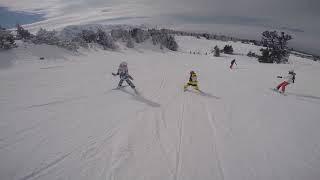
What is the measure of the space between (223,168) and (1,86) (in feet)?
36.5

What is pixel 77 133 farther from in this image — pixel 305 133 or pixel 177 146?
pixel 305 133

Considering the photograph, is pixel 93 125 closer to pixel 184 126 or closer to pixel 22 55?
pixel 184 126

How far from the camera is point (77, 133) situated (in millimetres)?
6000

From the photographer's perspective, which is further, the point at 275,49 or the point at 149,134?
the point at 275,49

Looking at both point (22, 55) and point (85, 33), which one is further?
point (85, 33)

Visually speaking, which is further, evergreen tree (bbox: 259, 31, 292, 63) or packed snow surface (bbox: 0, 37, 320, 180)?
evergreen tree (bbox: 259, 31, 292, 63)

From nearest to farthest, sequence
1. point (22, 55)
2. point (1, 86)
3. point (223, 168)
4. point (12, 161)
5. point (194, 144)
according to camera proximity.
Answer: point (12, 161), point (223, 168), point (194, 144), point (1, 86), point (22, 55)

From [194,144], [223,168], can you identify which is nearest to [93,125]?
[194,144]

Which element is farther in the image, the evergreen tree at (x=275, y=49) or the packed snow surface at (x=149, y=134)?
the evergreen tree at (x=275, y=49)

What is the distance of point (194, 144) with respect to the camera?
586cm

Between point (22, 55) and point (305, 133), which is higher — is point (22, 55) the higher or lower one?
the higher one

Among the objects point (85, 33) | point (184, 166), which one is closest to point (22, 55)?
point (184, 166)

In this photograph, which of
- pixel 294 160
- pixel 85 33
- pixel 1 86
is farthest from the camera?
pixel 85 33

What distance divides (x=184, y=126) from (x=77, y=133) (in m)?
3.55
